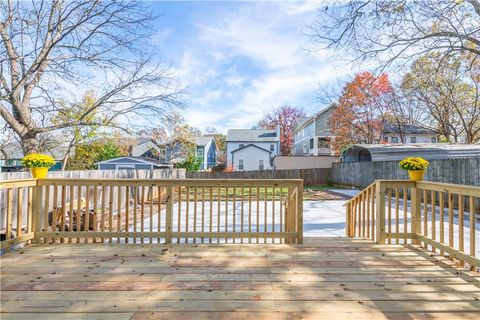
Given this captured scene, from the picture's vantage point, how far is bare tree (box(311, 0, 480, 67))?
619 cm

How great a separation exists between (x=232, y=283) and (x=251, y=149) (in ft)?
91.9

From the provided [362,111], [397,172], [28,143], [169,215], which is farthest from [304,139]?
[169,215]

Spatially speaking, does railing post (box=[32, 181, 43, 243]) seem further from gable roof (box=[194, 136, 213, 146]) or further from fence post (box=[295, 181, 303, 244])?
gable roof (box=[194, 136, 213, 146])

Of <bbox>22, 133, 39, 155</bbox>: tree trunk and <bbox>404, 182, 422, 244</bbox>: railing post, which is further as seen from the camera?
<bbox>22, 133, 39, 155</bbox>: tree trunk

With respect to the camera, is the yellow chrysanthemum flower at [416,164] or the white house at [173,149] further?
the white house at [173,149]

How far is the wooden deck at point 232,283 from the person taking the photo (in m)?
2.13

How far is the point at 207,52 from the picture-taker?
10578 mm

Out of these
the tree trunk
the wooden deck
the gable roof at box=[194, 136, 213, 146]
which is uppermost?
the gable roof at box=[194, 136, 213, 146]

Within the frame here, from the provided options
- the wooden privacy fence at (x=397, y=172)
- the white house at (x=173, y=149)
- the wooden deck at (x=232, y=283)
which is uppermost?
the white house at (x=173, y=149)

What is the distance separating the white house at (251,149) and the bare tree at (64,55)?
21.3m

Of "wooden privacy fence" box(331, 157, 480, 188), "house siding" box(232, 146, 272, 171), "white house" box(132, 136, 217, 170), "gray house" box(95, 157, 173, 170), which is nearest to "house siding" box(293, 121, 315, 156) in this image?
"house siding" box(232, 146, 272, 171)

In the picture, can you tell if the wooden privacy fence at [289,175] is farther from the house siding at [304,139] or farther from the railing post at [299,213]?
the railing post at [299,213]

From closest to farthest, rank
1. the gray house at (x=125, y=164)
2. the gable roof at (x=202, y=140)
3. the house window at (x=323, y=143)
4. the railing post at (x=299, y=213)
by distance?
1. the railing post at (x=299, y=213)
2. the gray house at (x=125, y=164)
3. the house window at (x=323, y=143)
4. the gable roof at (x=202, y=140)

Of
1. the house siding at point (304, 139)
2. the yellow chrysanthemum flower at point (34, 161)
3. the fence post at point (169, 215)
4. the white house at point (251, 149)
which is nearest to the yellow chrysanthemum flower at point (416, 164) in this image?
the fence post at point (169, 215)
